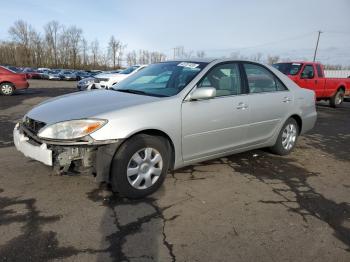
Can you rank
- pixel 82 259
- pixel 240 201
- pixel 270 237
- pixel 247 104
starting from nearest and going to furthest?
pixel 82 259, pixel 270 237, pixel 240 201, pixel 247 104

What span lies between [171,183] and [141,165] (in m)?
0.71

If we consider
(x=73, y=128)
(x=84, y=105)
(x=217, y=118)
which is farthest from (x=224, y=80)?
(x=73, y=128)

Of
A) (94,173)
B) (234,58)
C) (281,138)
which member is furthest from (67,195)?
(281,138)

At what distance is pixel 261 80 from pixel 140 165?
2.56 metres

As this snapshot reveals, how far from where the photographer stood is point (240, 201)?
385 cm

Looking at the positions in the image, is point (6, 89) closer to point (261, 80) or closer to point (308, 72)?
point (308, 72)

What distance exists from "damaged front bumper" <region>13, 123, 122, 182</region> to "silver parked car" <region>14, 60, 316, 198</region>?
0.03ft

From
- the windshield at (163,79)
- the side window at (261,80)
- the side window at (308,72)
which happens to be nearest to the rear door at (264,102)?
the side window at (261,80)

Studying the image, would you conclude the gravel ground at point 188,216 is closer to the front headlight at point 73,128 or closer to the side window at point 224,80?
the front headlight at point 73,128

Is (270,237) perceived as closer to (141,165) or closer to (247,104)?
(141,165)

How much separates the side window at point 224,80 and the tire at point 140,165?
105cm

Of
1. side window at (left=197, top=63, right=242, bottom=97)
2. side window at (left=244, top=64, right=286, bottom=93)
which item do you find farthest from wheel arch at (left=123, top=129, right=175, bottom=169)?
side window at (left=244, top=64, right=286, bottom=93)

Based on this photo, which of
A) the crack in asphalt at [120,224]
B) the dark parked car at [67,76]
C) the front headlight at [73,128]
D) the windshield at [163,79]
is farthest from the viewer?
the dark parked car at [67,76]

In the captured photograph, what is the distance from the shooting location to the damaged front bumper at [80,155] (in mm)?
3408
